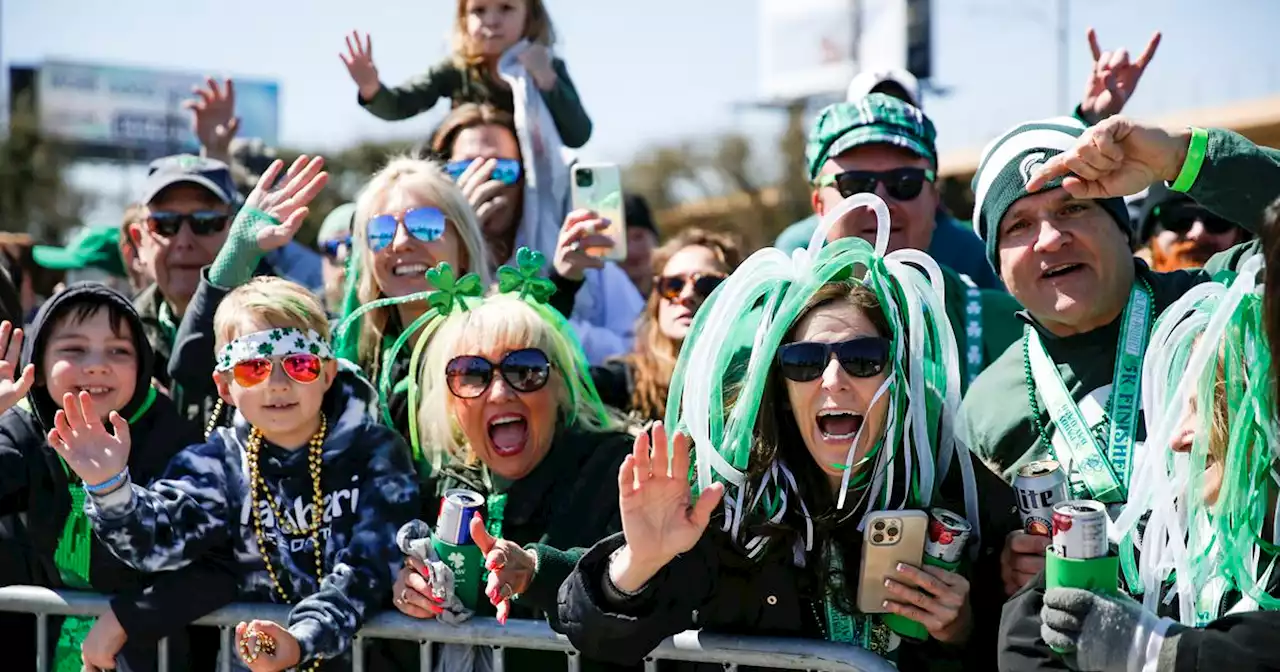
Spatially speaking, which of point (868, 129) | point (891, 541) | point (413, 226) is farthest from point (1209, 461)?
point (413, 226)

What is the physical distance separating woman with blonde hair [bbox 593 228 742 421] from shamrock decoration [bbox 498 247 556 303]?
0.61 metres

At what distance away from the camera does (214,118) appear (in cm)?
625

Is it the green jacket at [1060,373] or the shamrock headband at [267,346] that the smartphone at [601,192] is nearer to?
the shamrock headband at [267,346]

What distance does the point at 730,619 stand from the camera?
325cm

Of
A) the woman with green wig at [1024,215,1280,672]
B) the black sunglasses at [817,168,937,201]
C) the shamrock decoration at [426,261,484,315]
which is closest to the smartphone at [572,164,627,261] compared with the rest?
the black sunglasses at [817,168,937,201]

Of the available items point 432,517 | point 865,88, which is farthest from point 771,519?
point 865,88

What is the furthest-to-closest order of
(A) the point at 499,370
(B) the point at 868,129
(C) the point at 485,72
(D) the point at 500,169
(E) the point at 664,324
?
1. (C) the point at 485,72
2. (D) the point at 500,169
3. (E) the point at 664,324
4. (B) the point at 868,129
5. (A) the point at 499,370

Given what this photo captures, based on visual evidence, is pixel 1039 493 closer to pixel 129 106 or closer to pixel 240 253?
pixel 240 253

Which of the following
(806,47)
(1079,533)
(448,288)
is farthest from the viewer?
(806,47)

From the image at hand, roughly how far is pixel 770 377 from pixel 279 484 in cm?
138

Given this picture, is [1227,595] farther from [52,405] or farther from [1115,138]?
[52,405]

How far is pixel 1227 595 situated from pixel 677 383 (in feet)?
4.12

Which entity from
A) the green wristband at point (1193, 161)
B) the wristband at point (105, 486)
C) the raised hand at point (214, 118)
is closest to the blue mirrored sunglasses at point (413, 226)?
the wristband at point (105, 486)

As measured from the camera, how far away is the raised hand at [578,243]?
4746 millimetres
